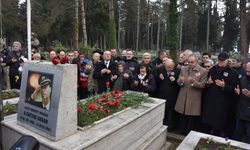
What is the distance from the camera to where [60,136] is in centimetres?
326

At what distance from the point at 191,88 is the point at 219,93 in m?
0.64

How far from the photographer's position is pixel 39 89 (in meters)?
3.52

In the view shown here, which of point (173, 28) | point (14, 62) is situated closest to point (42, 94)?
point (14, 62)

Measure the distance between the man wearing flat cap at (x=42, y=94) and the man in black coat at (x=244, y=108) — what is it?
3532mm

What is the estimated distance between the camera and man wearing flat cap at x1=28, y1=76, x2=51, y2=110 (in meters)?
3.35

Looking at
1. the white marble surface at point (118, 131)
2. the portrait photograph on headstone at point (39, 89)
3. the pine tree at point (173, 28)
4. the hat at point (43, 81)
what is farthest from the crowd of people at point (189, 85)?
the pine tree at point (173, 28)

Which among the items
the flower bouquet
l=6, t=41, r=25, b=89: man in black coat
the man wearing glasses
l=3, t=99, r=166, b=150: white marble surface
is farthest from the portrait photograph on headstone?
l=6, t=41, r=25, b=89: man in black coat

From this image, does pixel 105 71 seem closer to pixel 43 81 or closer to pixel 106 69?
pixel 106 69

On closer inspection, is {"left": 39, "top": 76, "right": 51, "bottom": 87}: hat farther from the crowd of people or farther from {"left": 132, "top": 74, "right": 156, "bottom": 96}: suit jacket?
{"left": 132, "top": 74, "right": 156, "bottom": 96}: suit jacket

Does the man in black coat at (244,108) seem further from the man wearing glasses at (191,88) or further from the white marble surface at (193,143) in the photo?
the white marble surface at (193,143)

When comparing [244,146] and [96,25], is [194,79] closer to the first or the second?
[244,146]

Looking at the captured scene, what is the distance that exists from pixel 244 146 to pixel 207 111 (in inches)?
65.1

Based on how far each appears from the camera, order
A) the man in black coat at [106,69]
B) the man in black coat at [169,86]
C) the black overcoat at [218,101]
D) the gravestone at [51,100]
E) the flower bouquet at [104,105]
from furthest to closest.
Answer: the man in black coat at [106,69], the man in black coat at [169,86], the black overcoat at [218,101], the flower bouquet at [104,105], the gravestone at [51,100]

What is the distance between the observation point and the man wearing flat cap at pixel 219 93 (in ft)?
16.9
